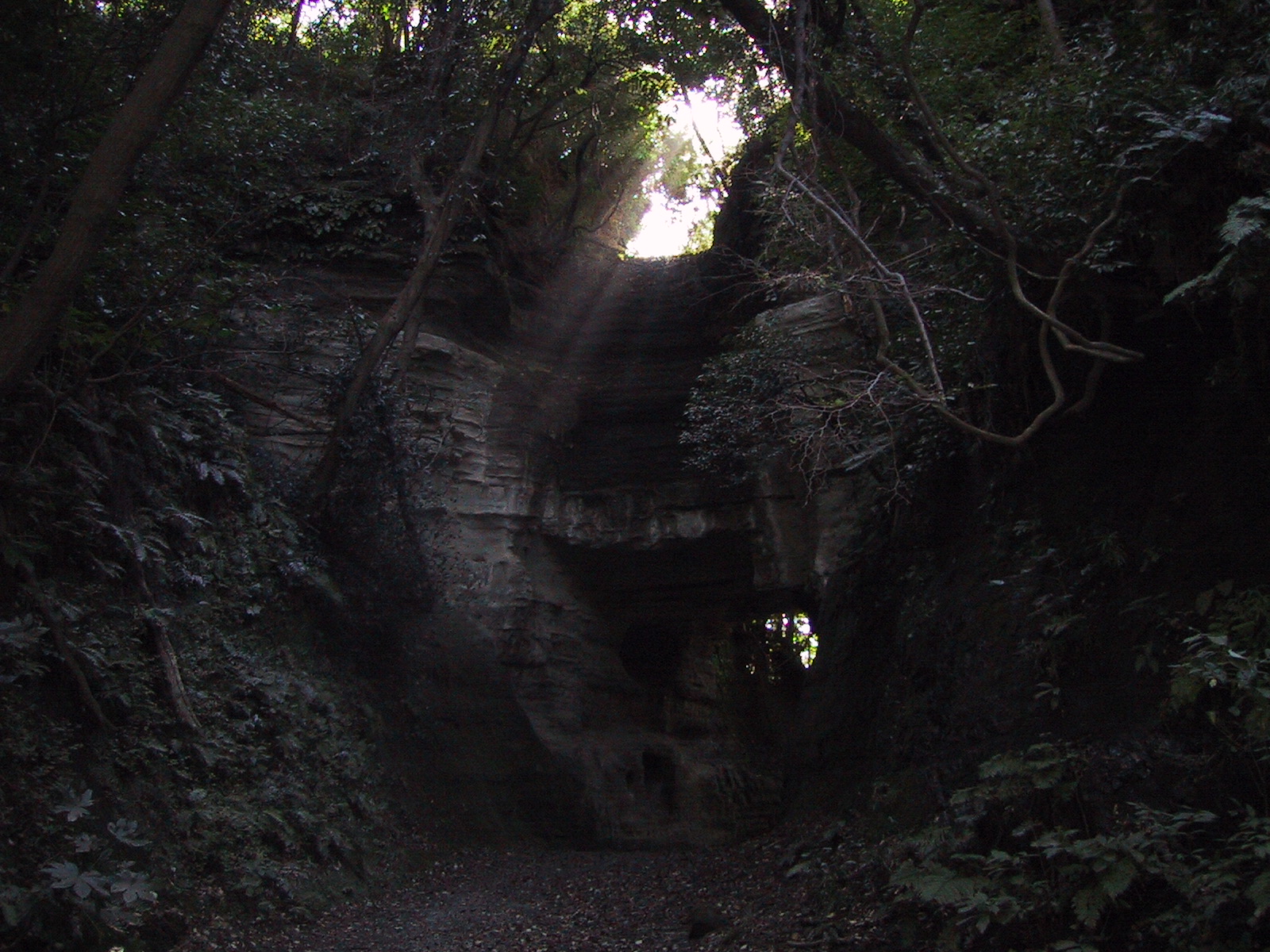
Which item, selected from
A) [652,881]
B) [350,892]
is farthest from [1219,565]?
[350,892]

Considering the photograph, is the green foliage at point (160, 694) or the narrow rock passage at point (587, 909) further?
the narrow rock passage at point (587, 909)

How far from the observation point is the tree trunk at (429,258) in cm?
1042

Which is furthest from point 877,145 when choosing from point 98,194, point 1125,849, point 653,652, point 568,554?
point 653,652

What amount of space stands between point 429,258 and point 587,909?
289 inches

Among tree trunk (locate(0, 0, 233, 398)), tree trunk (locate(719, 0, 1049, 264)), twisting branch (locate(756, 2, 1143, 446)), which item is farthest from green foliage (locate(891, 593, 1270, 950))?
tree trunk (locate(0, 0, 233, 398))

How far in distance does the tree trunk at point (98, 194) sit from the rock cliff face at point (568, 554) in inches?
195

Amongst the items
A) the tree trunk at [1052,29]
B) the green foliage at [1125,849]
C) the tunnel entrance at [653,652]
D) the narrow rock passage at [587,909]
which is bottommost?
the narrow rock passage at [587,909]

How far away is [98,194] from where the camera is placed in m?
4.66

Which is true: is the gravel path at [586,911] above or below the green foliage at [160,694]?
below

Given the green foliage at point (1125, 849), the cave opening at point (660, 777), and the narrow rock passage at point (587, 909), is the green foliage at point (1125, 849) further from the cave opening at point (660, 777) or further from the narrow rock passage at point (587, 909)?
the cave opening at point (660, 777)

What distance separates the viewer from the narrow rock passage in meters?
6.54

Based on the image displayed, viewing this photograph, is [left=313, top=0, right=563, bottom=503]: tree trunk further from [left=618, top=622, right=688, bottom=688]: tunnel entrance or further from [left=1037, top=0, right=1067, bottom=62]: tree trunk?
[left=1037, top=0, right=1067, bottom=62]: tree trunk

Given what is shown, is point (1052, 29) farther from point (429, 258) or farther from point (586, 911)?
point (586, 911)

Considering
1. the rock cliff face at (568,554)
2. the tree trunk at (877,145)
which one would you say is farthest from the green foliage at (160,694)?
the tree trunk at (877,145)
